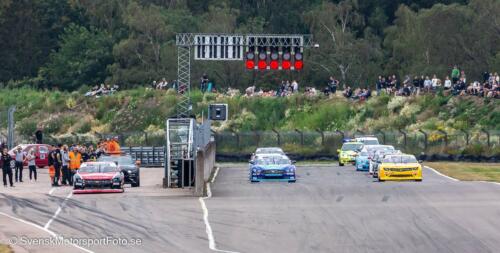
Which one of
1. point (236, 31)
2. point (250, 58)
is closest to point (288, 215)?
point (250, 58)

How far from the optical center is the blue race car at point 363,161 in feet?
189

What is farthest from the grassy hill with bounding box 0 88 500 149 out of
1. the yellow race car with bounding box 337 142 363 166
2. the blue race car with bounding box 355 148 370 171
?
the blue race car with bounding box 355 148 370 171

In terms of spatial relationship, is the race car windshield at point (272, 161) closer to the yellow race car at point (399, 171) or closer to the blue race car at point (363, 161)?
the yellow race car at point (399, 171)

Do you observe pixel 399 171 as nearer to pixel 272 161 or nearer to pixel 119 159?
pixel 272 161

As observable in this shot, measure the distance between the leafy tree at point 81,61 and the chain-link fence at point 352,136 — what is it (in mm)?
38252

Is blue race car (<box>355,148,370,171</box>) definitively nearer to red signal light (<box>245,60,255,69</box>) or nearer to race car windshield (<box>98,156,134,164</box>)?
red signal light (<box>245,60,255,69</box>)

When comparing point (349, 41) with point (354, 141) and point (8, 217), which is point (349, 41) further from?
point (8, 217)

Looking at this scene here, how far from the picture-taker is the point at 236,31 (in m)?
105

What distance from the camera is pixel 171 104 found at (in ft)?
295

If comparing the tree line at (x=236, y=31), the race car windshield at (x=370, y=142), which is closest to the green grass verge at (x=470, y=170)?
the race car windshield at (x=370, y=142)

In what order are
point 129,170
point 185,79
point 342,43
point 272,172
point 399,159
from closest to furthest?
point 272,172 < point 129,170 < point 399,159 < point 185,79 < point 342,43

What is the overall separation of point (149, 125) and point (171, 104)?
80.3 inches

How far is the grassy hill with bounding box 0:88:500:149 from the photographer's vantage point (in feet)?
257

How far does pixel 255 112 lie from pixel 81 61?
29338 millimetres
